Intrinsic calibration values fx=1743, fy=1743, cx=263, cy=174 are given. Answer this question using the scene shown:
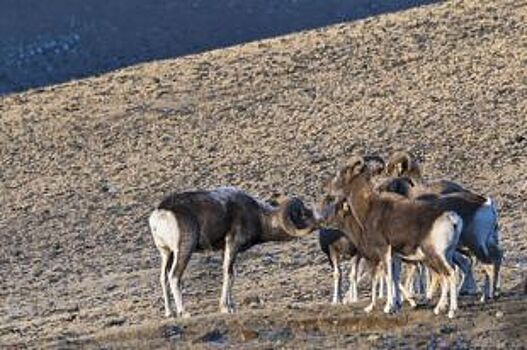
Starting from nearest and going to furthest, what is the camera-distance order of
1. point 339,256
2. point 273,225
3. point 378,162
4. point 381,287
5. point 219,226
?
point 381,287 < point 219,226 < point 339,256 < point 273,225 < point 378,162

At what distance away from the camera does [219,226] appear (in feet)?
67.8

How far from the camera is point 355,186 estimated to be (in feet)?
63.0

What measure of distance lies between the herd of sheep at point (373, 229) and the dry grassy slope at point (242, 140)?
110cm

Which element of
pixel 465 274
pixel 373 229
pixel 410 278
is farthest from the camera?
pixel 410 278

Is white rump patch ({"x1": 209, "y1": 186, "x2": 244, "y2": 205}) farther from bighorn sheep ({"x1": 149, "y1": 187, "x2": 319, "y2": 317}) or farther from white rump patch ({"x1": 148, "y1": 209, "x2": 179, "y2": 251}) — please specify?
white rump patch ({"x1": 148, "y1": 209, "x2": 179, "y2": 251})

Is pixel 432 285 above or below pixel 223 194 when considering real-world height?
below

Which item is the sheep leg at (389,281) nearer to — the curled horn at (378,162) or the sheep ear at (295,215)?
the curled horn at (378,162)

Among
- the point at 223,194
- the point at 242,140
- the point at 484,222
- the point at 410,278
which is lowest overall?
the point at 410,278

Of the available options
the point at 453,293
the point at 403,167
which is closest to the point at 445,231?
the point at 453,293

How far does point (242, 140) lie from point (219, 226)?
16.0 meters

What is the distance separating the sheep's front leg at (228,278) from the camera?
2020 centimetres

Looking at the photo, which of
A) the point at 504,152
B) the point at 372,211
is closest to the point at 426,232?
the point at 372,211

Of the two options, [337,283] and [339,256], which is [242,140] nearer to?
[339,256]

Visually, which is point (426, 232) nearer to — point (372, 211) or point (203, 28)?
point (372, 211)
